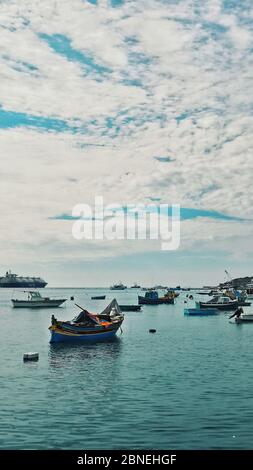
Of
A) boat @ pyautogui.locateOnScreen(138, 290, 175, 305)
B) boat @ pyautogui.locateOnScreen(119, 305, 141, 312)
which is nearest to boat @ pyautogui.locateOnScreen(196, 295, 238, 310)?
boat @ pyautogui.locateOnScreen(119, 305, 141, 312)

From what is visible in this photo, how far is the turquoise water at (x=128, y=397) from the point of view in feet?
85.4

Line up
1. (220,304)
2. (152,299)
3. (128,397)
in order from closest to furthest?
(128,397) → (220,304) → (152,299)

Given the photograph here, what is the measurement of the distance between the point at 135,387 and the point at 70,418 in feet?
31.5

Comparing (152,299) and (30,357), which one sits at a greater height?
(152,299)

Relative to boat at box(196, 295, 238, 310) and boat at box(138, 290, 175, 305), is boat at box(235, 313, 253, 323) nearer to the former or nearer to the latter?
boat at box(196, 295, 238, 310)

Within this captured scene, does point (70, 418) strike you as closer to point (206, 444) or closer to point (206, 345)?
point (206, 444)

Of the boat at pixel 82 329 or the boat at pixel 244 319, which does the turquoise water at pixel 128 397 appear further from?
the boat at pixel 244 319

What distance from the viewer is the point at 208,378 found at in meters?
41.1

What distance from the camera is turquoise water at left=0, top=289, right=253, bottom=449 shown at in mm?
26016

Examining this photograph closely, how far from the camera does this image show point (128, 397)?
115 feet

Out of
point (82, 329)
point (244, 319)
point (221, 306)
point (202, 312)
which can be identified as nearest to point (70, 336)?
point (82, 329)

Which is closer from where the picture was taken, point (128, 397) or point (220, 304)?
point (128, 397)

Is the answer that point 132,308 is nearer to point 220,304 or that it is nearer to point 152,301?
point 220,304
